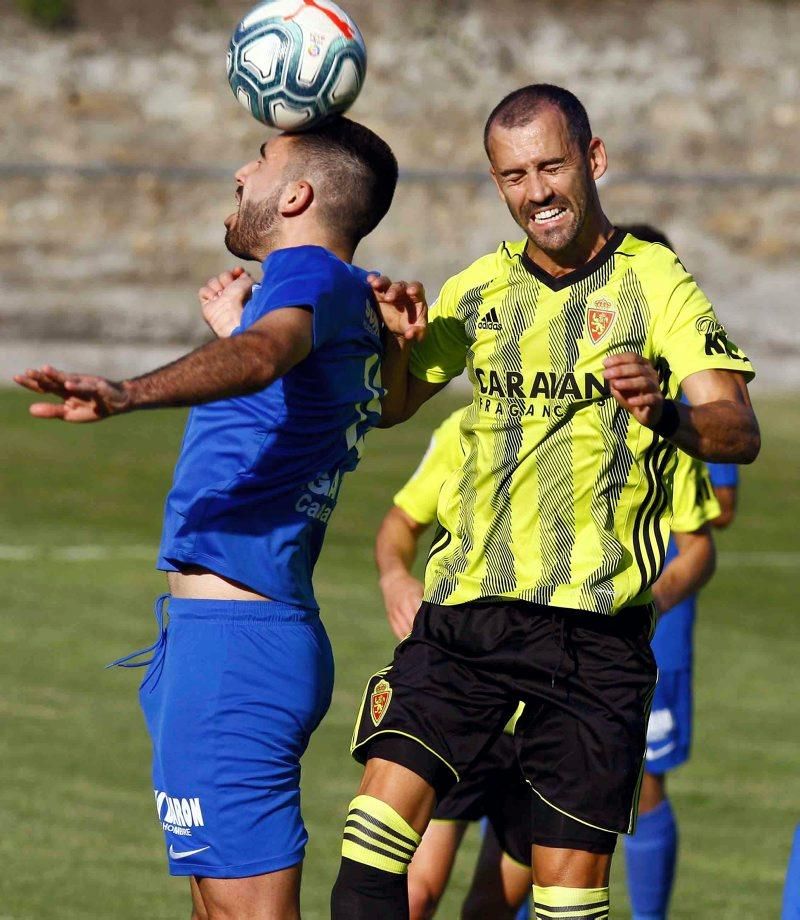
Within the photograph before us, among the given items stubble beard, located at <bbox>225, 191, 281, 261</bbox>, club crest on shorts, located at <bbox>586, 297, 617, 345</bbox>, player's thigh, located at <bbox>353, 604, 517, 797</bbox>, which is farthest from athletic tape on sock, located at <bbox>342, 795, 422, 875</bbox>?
stubble beard, located at <bbox>225, 191, 281, 261</bbox>

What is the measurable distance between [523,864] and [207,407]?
1904mm

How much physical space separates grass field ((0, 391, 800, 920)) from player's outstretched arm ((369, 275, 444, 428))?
219 cm

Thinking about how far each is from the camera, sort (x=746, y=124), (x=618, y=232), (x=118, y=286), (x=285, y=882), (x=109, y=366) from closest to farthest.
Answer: (x=285, y=882)
(x=618, y=232)
(x=109, y=366)
(x=118, y=286)
(x=746, y=124)

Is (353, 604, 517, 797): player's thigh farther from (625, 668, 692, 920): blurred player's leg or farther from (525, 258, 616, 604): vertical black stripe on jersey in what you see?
(625, 668, 692, 920): blurred player's leg

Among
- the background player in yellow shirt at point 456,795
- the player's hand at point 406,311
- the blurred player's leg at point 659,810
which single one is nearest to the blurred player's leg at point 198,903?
the background player in yellow shirt at point 456,795

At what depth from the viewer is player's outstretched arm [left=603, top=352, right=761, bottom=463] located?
153 inches

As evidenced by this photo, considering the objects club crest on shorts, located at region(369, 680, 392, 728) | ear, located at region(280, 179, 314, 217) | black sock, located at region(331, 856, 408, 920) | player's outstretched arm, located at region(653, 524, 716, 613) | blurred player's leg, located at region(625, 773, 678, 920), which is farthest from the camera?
blurred player's leg, located at region(625, 773, 678, 920)

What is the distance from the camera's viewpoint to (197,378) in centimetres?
357

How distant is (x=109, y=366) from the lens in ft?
68.4

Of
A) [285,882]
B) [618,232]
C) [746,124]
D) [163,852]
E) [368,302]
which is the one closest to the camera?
[285,882]

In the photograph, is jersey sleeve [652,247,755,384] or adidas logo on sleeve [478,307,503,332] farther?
adidas logo on sleeve [478,307,503,332]

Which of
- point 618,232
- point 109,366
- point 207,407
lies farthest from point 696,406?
point 109,366

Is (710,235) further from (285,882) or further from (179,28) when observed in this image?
(285,882)

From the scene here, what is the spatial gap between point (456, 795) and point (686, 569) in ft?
3.84
